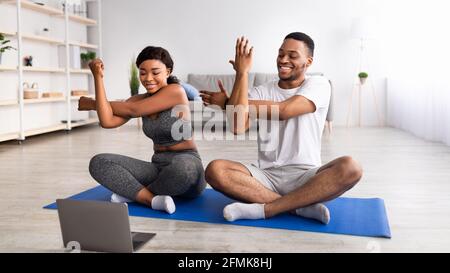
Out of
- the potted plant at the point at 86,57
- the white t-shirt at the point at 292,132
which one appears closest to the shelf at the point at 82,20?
the potted plant at the point at 86,57

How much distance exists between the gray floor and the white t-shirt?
39 centimetres

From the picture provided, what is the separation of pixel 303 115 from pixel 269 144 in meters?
0.23

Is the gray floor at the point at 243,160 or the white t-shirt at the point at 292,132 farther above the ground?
the white t-shirt at the point at 292,132

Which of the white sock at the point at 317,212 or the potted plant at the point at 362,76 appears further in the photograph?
the potted plant at the point at 362,76

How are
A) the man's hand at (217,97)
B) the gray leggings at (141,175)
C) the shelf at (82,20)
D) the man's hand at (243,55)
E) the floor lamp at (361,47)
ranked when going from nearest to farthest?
the man's hand at (243,55)
the man's hand at (217,97)
the gray leggings at (141,175)
the floor lamp at (361,47)
the shelf at (82,20)

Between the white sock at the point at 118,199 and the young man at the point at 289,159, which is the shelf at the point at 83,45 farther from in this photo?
the young man at the point at 289,159

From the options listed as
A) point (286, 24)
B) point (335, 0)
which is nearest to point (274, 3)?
point (286, 24)

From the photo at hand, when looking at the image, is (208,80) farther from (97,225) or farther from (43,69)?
(97,225)

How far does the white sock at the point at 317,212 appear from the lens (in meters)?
2.25

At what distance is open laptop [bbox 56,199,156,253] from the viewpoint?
72.7 inches

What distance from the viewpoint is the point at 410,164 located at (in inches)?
157

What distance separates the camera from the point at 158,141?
8.86 feet

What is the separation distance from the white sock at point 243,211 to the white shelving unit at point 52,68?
11.6 feet

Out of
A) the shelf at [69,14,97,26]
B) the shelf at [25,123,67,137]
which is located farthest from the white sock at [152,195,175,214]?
the shelf at [69,14,97,26]
